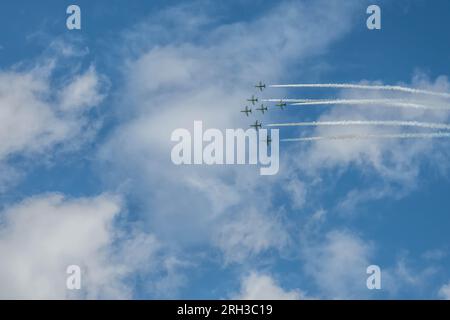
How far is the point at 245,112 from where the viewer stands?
181 metres
